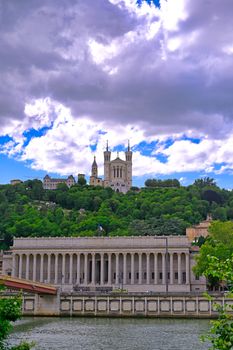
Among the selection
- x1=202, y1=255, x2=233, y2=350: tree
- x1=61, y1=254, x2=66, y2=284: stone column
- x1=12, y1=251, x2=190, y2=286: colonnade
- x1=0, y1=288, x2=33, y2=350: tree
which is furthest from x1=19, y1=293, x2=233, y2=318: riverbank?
x1=202, y1=255, x2=233, y2=350: tree

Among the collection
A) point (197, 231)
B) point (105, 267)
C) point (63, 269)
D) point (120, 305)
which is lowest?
point (120, 305)

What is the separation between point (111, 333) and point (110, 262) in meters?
68.3

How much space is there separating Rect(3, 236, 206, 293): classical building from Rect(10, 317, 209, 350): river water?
4474cm

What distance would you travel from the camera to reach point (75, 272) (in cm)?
13388

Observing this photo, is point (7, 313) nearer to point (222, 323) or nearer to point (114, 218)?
point (222, 323)

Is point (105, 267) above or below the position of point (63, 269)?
above

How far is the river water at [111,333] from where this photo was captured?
53.0 m

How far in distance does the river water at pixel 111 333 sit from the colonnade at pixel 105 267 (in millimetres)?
45236

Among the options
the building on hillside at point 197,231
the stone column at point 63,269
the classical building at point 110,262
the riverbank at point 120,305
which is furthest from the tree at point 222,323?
the building on hillside at point 197,231

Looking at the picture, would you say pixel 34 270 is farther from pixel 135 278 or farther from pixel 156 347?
pixel 156 347

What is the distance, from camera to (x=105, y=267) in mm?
133250

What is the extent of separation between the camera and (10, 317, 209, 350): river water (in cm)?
5297

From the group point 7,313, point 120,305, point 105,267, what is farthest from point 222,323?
point 105,267

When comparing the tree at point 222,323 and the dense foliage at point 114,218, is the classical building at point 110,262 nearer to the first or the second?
the dense foliage at point 114,218
